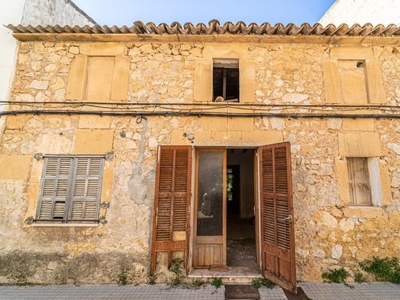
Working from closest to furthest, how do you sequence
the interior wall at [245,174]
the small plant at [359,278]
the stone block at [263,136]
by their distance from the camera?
the small plant at [359,278] < the stone block at [263,136] < the interior wall at [245,174]

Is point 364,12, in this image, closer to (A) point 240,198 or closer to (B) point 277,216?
(B) point 277,216

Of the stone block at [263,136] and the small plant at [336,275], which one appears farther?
the stone block at [263,136]

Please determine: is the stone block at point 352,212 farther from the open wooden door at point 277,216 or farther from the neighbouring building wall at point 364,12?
the neighbouring building wall at point 364,12

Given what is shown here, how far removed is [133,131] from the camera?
4480 millimetres

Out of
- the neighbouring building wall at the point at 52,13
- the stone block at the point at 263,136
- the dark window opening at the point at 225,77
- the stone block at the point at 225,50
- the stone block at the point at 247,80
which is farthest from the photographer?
the neighbouring building wall at the point at 52,13

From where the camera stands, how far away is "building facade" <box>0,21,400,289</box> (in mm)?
4078

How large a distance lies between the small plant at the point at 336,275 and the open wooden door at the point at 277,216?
3.08 feet

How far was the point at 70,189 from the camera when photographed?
169 inches

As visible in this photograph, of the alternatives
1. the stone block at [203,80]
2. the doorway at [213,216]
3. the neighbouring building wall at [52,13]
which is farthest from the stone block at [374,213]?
the neighbouring building wall at [52,13]

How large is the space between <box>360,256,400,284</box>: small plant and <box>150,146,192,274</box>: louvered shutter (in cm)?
349

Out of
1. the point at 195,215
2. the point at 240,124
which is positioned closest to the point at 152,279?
the point at 195,215

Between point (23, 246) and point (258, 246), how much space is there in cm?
468

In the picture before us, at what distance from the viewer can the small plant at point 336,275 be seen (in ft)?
13.0

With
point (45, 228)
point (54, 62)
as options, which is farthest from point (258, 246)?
point (54, 62)
